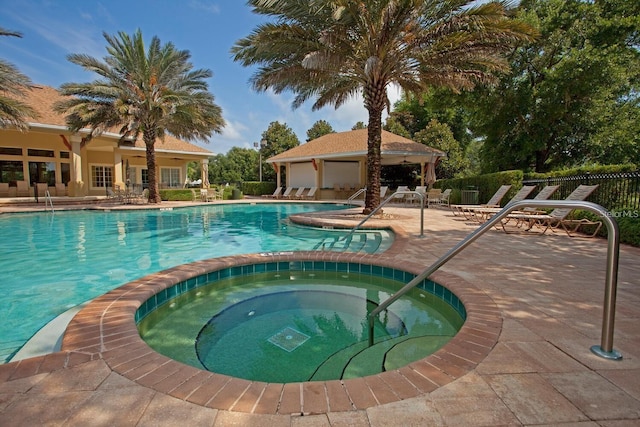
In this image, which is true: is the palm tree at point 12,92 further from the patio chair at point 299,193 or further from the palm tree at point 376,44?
the patio chair at point 299,193

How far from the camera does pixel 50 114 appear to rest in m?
18.6

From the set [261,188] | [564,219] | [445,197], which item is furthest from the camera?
[261,188]

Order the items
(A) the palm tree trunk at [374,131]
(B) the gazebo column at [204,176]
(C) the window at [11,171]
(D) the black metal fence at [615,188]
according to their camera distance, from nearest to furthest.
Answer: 1. (D) the black metal fence at [615,188]
2. (A) the palm tree trunk at [374,131]
3. (C) the window at [11,171]
4. (B) the gazebo column at [204,176]

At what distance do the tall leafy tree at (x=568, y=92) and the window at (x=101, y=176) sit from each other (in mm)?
25192

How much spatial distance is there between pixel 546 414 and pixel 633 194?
30.9 ft

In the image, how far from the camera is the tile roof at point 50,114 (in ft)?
57.5

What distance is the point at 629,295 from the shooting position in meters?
3.52

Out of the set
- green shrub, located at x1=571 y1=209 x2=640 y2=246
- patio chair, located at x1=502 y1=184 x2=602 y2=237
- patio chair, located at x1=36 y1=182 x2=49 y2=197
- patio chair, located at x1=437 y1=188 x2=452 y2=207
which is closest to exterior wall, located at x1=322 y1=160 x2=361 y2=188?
patio chair, located at x1=437 y1=188 x2=452 y2=207

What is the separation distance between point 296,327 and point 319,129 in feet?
131

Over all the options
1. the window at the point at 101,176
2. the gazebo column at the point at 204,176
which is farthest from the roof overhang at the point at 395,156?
the window at the point at 101,176

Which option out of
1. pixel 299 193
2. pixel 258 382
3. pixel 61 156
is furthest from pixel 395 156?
pixel 61 156

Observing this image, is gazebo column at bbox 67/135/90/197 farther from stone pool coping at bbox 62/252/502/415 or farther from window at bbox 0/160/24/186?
stone pool coping at bbox 62/252/502/415

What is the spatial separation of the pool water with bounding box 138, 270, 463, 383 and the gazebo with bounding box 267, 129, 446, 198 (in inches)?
654

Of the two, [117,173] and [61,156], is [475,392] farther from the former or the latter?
[61,156]
